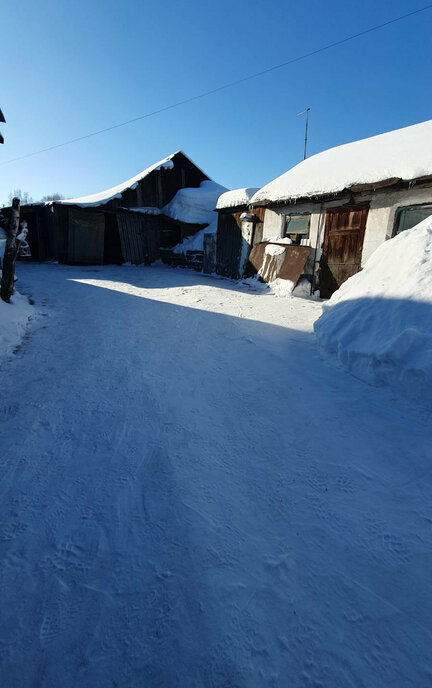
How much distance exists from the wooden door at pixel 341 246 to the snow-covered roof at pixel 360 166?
29.0 inches

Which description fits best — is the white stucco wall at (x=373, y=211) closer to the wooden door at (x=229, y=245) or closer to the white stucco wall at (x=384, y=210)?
the white stucco wall at (x=384, y=210)

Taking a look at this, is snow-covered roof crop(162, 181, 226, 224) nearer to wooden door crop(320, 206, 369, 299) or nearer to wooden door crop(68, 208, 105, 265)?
wooden door crop(68, 208, 105, 265)

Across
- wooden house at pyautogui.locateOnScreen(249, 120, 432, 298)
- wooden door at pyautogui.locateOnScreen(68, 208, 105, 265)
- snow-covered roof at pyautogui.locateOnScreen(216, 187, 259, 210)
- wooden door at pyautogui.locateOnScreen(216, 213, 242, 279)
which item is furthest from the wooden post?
wooden door at pyautogui.locateOnScreen(68, 208, 105, 265)

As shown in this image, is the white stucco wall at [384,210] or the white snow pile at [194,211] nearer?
the white stucco wall at [384,210]

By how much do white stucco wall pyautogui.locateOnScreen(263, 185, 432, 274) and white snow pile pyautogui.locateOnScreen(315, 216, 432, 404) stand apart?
2778mm

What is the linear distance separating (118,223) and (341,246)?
10.8 m

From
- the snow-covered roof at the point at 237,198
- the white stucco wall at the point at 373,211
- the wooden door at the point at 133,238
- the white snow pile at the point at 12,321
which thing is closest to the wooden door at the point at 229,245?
the snow-covered roof at the point at 237,198

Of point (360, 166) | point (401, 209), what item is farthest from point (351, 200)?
point (401, 209)

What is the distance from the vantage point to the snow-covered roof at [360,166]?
7027 millimetres

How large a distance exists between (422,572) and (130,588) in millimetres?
1451

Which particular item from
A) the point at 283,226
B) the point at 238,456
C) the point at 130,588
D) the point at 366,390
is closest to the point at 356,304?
the point at 366,390

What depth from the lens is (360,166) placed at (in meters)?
7.98

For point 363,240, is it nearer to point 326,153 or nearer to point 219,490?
point 326,153

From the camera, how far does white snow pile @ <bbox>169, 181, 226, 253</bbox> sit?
14711 mm
